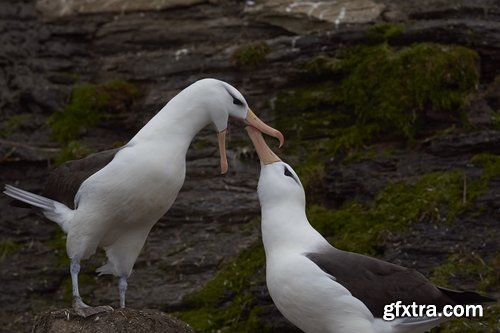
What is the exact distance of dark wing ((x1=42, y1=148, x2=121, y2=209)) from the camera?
7660 mm

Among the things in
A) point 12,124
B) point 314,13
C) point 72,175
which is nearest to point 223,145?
point 72,175

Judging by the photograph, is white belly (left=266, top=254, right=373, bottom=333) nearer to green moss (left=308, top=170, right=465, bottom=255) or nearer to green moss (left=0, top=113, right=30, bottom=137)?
green moss (left=308, top=170, right=465, bottom=255)

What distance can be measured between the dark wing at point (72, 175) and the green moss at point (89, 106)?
3.32 meters

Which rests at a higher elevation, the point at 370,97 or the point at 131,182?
the point at 131,182

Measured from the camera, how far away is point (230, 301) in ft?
30.1

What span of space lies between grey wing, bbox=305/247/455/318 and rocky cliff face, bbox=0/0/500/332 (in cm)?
106

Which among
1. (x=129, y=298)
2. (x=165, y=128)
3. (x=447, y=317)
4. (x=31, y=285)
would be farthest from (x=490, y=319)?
(x=31, y=285)

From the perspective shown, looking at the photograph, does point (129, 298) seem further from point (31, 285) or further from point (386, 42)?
point (386, 42)

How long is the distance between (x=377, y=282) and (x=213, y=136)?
418 centimetres

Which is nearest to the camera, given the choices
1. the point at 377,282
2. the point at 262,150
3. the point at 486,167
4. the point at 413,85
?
the point at 377,282

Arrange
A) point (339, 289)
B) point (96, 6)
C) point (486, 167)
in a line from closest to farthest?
point (339, 289) → point (486, 167) → point (96, 6)

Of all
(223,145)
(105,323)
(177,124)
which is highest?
(177,124)

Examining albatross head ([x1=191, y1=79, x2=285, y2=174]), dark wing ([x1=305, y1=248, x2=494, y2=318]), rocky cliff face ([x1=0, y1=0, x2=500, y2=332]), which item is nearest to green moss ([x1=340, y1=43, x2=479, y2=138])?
rocky cliff face ([x1=0, y1=0, x2=500, y2=332])

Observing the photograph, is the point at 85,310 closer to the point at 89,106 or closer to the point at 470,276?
the point at 470,276
